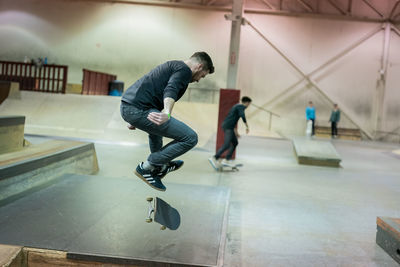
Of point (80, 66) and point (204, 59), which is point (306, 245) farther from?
point (80, 66)

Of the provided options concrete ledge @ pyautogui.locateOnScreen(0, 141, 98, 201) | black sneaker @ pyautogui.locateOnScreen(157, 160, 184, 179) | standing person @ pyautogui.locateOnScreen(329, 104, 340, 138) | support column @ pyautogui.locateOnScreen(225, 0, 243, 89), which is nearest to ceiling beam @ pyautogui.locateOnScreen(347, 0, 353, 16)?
standing person @ pyautogui.locateOnScreen(329, 104, 340, 138)

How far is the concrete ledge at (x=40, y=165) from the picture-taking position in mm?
4195

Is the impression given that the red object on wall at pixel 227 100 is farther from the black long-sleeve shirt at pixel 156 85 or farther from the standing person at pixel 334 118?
the standing person at pixel 334 118

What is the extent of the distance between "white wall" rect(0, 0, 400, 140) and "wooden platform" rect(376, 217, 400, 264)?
15151mm

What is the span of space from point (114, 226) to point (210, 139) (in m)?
10.5

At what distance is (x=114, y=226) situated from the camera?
11.7 feet

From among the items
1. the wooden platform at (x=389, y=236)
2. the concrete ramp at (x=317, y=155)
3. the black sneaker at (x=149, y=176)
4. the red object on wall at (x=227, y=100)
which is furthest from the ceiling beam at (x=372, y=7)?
the black sneaker at (x=149, y=176)

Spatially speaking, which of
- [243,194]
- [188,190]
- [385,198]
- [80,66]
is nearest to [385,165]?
[385,198]

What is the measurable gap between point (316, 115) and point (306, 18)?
5.48 meters

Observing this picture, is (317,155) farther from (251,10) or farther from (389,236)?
(251,10)

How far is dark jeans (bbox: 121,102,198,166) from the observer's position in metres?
3.41

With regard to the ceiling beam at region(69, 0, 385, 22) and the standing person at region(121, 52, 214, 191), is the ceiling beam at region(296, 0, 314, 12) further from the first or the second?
the standing person at region(121, 52, 214, 191)

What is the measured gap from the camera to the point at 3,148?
5828 millimetres

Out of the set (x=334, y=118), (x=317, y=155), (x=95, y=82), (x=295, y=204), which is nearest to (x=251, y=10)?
(x=334, y=118)
